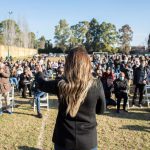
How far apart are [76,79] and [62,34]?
340ft

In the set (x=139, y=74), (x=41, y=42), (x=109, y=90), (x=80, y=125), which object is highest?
(x=41, y=42)

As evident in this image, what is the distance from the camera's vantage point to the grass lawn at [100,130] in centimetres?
773

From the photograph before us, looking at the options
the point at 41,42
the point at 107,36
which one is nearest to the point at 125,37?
the point at 107,36

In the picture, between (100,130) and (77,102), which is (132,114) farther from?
(77,102)

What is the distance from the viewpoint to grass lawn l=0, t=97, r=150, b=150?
773 centimetres

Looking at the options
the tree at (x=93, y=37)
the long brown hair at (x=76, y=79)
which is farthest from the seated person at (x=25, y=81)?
the tree at (x=93, y=37)

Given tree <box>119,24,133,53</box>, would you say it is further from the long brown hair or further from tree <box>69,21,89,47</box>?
the long brown hair

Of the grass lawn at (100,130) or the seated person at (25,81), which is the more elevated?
the seated person at (25,81)

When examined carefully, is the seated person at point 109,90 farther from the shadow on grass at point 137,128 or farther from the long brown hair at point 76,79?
the long brown hair at point 76,79

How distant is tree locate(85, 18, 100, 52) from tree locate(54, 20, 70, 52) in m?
6.60

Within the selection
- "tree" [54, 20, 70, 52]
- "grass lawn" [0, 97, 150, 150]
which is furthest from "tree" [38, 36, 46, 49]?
"grass lawn" [0, 97, 150, 150]

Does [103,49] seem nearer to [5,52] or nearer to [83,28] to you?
[83,28]

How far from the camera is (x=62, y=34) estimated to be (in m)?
106

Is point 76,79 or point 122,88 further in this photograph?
point 122,88
